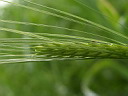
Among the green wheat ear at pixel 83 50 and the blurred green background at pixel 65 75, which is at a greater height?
the green wheat ear at pixel 83 50

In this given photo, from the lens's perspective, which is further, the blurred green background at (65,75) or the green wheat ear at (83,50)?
the blurred green background at (65,75)

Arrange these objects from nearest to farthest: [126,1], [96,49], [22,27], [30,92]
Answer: [96,49], [22,27], [126,1], [30,92]

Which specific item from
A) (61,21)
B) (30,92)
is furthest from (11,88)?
(61,21)

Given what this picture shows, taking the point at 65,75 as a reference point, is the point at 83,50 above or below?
above

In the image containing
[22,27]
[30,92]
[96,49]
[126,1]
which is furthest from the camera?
[30,92]

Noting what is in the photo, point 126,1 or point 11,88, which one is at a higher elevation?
point 126,1

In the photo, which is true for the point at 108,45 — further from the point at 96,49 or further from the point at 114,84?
the point at 114,84

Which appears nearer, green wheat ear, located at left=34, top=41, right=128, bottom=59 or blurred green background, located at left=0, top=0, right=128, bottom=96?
green wheat ear, located at left=34, top=41, right=128, bottom=59

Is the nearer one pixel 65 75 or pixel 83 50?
pixel 83 50
